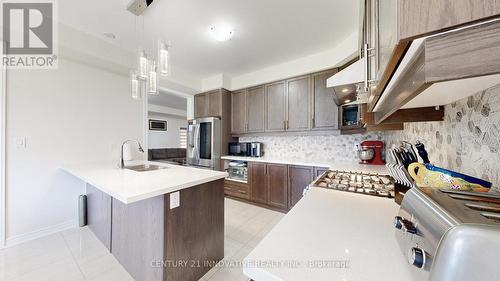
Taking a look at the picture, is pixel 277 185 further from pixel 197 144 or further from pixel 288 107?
pixel 197 144

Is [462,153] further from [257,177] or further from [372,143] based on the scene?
[257,177]

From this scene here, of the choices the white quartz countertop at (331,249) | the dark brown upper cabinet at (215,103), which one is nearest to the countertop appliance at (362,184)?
the white quartz countertop at (331,249)

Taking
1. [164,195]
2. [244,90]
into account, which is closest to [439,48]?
[164,195]

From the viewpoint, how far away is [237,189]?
3311mm

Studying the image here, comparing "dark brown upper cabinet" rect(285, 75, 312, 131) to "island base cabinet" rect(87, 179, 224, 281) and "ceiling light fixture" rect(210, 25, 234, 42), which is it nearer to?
"ceiling light fixture" rect(210, 25, 234, 42)

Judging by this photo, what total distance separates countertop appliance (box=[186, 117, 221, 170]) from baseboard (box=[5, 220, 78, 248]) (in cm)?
193

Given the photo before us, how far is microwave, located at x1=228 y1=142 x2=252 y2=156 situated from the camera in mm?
3623

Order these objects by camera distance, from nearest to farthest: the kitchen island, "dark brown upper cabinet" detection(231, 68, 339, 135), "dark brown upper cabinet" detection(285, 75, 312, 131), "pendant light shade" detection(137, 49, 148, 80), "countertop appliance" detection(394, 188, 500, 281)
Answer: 1. "countertop appliance" detection(394, 188, 500, 281)
2. the kitchen island
3. "pendant light shade" detection(137, 49, 148, 80)
4. "dark brown upper cabinet" detection(231, 68, 339, 135)
5. "dark brown upper cabinet" detection(285, 75, 312, 131)

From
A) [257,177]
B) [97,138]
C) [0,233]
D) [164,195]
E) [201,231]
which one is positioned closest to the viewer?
[164,195]

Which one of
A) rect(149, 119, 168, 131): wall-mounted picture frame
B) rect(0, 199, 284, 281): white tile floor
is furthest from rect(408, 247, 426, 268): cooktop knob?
rect(149, 119, 168, 131): wall-mounted picture frame

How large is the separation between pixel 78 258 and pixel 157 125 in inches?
239

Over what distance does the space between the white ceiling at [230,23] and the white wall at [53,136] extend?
709 millimetres

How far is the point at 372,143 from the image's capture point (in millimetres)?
2387

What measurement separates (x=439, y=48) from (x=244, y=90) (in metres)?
3.38
